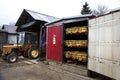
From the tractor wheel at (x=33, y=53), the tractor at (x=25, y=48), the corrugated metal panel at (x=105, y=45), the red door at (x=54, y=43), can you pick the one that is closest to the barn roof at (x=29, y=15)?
the tractor at (x=25, y=48)

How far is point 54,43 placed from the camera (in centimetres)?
984

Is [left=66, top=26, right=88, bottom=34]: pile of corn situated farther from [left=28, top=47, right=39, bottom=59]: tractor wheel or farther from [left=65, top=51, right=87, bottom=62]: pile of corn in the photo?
[left=28, top=47, right=39, bottom=59]: tractor wheel

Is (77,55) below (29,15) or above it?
below

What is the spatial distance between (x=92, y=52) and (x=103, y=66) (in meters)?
0.98

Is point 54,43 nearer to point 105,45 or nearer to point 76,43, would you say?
point 76,43

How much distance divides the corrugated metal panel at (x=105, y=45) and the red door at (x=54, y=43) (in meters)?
2.69

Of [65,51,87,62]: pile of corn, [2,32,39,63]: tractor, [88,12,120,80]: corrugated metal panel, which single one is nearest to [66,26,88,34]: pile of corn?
[88,12,120,80]: corrugated metal panel

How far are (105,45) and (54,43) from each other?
4.48m

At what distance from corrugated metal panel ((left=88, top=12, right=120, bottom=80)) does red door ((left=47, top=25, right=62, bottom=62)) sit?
2.69m

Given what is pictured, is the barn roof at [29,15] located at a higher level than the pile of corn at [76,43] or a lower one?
higher

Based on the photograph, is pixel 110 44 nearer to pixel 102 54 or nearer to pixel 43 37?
pixel 102 54

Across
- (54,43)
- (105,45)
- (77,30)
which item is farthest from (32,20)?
(105,45)

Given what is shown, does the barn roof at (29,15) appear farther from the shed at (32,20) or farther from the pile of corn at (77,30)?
the pile of corn at (77,30)

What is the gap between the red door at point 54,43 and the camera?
9.27 metres
